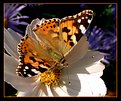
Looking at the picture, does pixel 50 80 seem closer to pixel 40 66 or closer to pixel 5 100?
pixel 40 66

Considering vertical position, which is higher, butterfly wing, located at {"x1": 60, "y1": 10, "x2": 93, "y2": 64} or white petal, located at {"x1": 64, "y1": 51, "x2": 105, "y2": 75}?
butterfly wing, located at {"x1": 60, "y1": 10, "x2": 93, "y2": 64}

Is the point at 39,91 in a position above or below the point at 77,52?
below

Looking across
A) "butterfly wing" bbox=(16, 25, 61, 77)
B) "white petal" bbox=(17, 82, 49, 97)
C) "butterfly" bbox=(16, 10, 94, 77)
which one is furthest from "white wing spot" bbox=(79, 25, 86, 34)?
"white petal" bbox=(17, 82, 49, 97)

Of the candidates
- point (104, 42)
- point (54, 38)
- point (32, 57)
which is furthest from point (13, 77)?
point (104, 42)

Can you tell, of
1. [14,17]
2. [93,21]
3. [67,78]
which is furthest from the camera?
[93,21]

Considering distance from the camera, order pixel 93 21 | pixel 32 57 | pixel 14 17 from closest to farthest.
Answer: pixel 32 57
pixel 14 17
pixel 93 21

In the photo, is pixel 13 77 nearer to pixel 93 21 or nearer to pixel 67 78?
pixel 67 78

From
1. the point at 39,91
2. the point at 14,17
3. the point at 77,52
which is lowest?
the point at 39,91

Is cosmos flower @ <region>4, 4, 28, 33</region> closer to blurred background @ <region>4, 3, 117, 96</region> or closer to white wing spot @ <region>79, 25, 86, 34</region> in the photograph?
blurred background @ <region>4, 3, 117, 96</region>

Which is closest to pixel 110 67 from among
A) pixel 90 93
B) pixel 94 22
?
pixel 94 22
